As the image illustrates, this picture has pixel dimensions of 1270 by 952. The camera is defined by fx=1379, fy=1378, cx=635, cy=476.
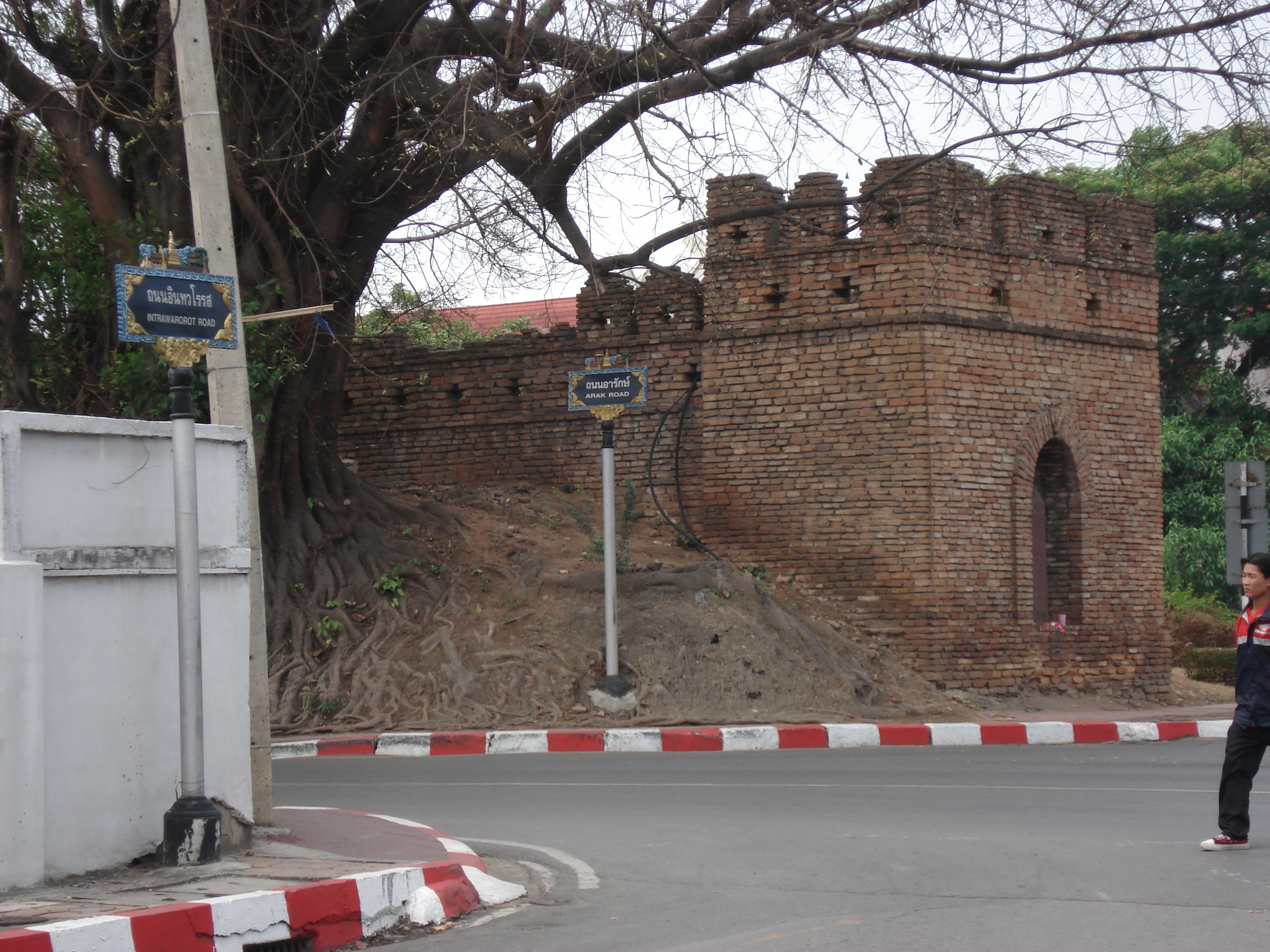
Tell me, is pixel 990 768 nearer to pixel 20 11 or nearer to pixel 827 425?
pixel 827 425

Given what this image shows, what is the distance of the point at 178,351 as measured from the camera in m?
6.78

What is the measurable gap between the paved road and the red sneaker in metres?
0.06

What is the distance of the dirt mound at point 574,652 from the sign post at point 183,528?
6.37 m

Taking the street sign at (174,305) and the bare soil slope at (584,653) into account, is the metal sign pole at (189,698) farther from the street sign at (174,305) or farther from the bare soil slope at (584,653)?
the bare soil slope at (584,653)

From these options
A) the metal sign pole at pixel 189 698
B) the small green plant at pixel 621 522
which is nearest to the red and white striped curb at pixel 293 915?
the metal sign pole at pixel 189 698

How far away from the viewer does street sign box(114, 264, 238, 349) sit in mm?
6590

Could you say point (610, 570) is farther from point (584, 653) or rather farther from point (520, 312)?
point (520, 312)

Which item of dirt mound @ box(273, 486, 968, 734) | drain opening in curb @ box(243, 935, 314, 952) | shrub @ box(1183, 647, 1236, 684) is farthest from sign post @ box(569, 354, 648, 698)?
Result: shrub @ box(1183, 647, 1236, 684)

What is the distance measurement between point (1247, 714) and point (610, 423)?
290 inches

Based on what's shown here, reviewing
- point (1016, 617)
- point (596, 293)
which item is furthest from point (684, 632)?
point (596, 293)

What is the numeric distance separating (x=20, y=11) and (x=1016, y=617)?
1120 centimetres

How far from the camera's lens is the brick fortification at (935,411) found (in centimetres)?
1422

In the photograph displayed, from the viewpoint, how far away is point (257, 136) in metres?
12.7

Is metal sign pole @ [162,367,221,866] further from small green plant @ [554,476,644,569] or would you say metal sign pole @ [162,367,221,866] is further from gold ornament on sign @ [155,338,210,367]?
small green plant @ [554,476,644,569]
